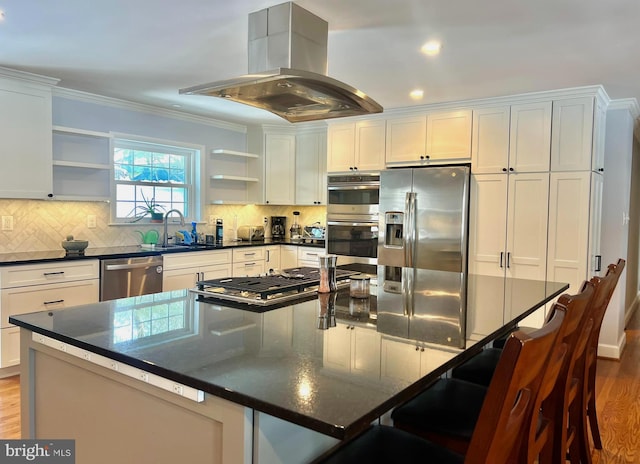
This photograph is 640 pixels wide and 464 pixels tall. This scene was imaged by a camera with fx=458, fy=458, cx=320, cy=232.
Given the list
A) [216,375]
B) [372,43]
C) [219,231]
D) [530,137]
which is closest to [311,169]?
[219,231]

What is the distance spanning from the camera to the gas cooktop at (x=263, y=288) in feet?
6.57

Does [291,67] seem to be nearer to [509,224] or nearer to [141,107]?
[509,224]

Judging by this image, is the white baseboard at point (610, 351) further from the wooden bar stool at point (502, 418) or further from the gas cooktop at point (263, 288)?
the wooden bar stool at point (502, 418)

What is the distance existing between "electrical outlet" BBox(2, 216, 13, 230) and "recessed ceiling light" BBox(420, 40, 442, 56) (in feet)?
11.6

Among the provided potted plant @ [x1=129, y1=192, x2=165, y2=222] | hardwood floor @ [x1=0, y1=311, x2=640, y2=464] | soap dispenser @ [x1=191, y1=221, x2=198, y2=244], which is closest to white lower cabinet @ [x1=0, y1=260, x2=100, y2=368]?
hardwood floor @ [x1=0, y1=311, x2=640, y2=464]

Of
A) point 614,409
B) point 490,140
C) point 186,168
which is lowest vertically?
point 614,409

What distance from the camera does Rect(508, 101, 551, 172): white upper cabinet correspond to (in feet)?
13.0

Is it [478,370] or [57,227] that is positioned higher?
[57,227]

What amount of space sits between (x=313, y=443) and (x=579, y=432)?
161 centimetres

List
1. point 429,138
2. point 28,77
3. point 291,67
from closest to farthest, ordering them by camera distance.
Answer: point 291,67
point 28,77
point 429,138

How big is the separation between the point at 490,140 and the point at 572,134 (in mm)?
664

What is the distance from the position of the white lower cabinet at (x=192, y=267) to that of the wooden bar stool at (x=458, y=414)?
10.3ft

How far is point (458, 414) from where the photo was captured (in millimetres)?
1587

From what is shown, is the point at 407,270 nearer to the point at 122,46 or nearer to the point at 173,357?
the point at 173,357
